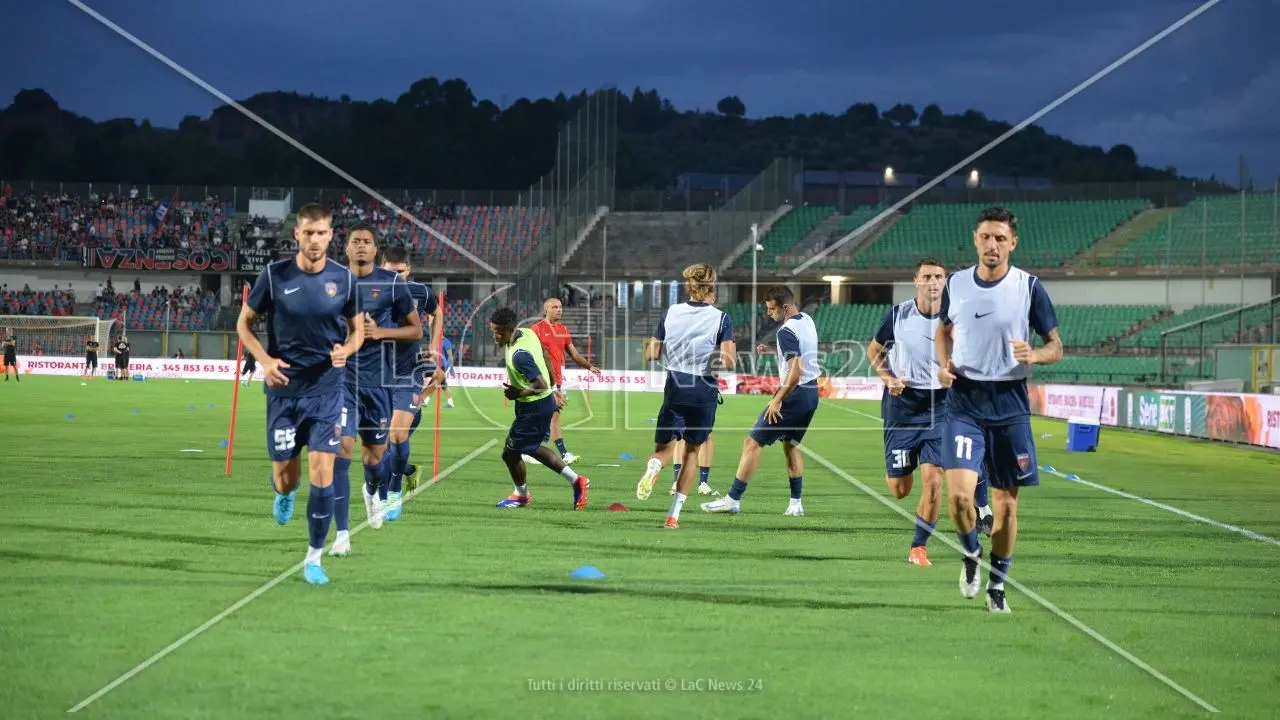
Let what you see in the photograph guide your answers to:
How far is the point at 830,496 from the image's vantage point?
1686cm

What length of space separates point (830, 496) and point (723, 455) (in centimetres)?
683

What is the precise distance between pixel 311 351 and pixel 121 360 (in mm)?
49459

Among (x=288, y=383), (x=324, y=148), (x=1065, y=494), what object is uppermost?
(x=324, y=148)

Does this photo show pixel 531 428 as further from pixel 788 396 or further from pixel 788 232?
pixel 788 232

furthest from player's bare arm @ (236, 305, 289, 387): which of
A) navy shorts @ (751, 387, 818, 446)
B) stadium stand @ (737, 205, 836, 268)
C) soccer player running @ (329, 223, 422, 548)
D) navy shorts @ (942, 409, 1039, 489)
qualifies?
stadium stand @ (737, 205, 836, 268)

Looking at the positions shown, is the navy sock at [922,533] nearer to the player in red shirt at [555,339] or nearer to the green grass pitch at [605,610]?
the green grass pitch at [605,610]

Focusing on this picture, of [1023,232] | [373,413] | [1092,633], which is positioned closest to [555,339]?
[373,413]

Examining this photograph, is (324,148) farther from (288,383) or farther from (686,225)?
(288,383)

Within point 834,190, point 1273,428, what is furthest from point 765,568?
point 834,190

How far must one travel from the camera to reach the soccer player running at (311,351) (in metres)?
9.27

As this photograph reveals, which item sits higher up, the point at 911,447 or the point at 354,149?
the point at 354,149

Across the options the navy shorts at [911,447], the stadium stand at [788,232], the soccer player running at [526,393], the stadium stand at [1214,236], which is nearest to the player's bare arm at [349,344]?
the soccer player running at [526,393]

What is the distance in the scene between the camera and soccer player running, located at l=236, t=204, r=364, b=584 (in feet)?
30.4

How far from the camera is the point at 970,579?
357 inches
